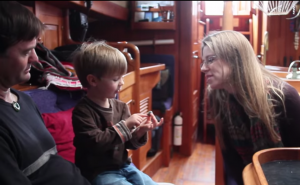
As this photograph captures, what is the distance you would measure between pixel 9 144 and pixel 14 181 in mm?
82

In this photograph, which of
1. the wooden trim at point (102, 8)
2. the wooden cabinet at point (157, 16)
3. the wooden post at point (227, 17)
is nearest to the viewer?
the wooden post at point (227, 17)

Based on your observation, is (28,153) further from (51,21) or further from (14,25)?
(51,21)

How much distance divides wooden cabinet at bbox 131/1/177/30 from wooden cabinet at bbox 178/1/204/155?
0.10m

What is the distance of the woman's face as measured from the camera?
3.34ft

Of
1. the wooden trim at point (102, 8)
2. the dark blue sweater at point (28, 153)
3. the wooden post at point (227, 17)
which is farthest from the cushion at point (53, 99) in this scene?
the wooden post at point (227, 17)

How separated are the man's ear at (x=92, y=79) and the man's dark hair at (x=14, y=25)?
21 cm

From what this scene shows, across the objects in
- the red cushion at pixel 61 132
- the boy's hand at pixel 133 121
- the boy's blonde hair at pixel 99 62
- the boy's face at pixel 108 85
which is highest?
the boy's blonde hair at pixel 99 62

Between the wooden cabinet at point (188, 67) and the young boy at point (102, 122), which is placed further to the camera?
the wooden cabinet at point (188, 67)

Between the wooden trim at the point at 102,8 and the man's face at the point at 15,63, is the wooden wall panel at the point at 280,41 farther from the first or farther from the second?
the man's face at the point at 15,63

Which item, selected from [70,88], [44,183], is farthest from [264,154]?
[70,88]

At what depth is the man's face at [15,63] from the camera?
661 millimetres

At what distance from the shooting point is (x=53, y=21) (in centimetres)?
190

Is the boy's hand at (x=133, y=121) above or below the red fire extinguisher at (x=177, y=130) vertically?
above

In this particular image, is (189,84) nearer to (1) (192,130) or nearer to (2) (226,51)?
(1) (192,130)
